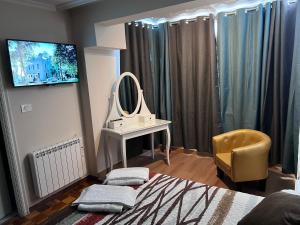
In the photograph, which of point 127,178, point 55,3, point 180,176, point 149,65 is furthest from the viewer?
point 149,65

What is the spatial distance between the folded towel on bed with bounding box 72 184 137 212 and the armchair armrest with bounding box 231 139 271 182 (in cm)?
128

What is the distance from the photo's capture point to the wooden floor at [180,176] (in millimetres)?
2491

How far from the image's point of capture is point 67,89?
2.87 metres

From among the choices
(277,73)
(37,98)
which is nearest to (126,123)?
(37,98)

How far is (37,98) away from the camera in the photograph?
8.37 feet

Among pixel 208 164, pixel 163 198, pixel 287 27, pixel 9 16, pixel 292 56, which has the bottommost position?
pixel 208 164

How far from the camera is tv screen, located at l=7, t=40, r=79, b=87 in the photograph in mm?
2250

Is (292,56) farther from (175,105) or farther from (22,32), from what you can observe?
(22,32)

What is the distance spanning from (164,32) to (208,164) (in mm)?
2271

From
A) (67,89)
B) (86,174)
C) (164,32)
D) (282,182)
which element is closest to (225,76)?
(164,32)

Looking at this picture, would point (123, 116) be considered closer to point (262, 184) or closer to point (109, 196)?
point (109, 196)

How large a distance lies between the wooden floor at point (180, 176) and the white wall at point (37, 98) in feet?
0.75

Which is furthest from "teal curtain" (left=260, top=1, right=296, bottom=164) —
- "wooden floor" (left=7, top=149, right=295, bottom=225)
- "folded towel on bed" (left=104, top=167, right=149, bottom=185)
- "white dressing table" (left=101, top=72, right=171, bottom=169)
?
"folded towel on bed" (left=104, top=167, right=149, bottom=185)

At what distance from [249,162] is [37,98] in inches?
97.6
